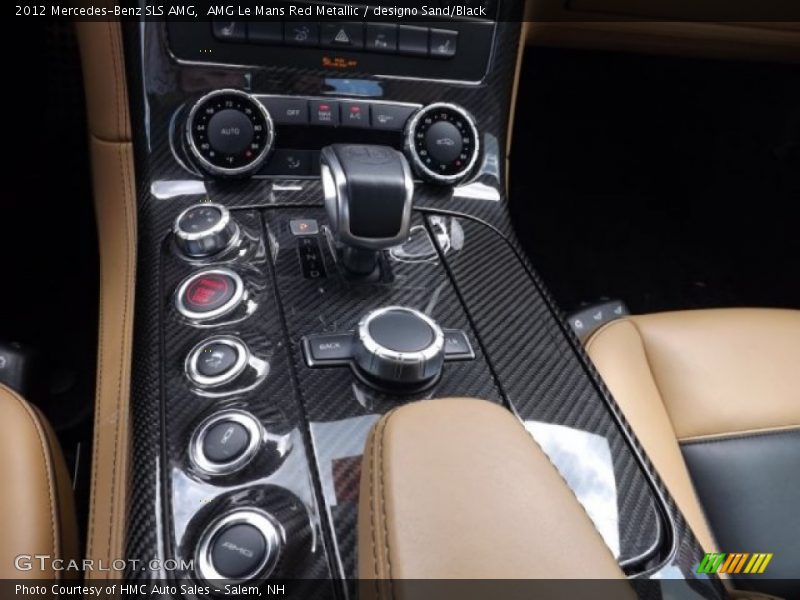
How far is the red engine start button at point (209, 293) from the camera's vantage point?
628 millimetres

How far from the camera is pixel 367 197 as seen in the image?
0.64 meters

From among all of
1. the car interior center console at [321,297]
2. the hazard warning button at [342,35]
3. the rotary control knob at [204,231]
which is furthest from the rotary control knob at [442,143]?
the rotary control knob at [204,231]

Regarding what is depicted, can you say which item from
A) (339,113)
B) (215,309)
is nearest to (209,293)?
(215,309)

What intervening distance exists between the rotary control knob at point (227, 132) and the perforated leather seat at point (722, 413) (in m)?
0.51

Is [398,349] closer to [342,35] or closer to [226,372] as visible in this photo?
[226,372]

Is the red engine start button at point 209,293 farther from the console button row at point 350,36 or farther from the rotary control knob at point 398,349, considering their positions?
the console button row at point 350,36

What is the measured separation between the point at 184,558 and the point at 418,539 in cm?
23

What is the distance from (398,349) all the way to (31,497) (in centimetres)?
36

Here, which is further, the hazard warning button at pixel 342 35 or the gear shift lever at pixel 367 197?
the hazard warning button at pixel 342 35

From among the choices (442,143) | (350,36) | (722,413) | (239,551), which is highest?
(350,36)

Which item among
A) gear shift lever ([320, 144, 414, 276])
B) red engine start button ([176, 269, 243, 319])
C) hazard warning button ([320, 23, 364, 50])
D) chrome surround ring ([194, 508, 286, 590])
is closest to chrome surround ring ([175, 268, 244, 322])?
red engine start button ([176, 269, 243, 319])

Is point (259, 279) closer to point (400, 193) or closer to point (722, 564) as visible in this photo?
point (400, 193)

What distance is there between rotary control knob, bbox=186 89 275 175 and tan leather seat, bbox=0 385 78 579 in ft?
1.06

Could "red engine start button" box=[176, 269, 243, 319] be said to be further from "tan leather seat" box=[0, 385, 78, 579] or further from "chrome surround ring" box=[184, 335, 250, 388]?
"tan leather seat" box=[0, 385, 78, 579]
